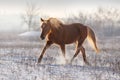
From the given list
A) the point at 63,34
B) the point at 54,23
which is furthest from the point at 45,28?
the point at 63,34

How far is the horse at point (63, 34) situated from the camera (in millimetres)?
13924

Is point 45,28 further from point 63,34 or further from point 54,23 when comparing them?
point 63,34

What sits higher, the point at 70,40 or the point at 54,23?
the point at 54,23

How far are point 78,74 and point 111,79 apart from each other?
1.07m

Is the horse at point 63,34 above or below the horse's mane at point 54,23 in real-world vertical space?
below

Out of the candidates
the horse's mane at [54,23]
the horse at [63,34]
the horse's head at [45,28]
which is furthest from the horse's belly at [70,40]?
the horse's head at [45,28]

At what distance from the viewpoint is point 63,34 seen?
47.9ft

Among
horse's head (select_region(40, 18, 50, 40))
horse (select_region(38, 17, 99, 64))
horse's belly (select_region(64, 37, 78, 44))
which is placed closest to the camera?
horse's head (select_region(40, 18, 50, 40))

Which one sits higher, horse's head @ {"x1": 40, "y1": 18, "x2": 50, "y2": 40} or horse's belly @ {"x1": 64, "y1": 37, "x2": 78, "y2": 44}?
horse's head @ {"x1": 40, "y1": 18, "x2": 50, "y2": 40}

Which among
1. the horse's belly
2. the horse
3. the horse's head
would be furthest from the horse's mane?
the horse's belly

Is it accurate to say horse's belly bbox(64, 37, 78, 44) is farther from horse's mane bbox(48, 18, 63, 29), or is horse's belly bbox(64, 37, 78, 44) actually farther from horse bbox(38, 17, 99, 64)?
horse's mane bbox(48, 18, 63, 29)

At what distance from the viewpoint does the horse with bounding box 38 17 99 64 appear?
13.9 m

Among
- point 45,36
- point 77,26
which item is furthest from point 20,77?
point 77,26

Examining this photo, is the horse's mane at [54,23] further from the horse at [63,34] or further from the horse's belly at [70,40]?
the horse's belly at [70,40]
